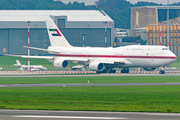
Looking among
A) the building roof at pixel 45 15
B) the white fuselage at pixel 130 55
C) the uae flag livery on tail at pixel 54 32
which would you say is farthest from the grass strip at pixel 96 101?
the building roof at pixel 45 15

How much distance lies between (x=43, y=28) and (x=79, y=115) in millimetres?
111721

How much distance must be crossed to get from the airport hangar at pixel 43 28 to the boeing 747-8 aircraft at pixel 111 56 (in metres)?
51.4

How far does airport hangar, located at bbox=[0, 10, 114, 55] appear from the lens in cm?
13325

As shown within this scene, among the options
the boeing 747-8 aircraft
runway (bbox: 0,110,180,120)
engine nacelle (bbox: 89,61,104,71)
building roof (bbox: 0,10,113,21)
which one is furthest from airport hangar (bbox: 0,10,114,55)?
runway (bbox: 0,110,180,120)

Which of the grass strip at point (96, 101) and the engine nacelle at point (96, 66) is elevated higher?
the engine nacelle at point (96, 66)

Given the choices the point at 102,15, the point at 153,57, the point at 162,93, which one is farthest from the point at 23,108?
the point at 102,15

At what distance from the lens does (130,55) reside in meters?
73.8

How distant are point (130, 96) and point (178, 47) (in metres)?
109

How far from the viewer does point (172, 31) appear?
470 ft

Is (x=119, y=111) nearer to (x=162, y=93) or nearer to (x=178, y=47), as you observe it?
(x=162, y=93)

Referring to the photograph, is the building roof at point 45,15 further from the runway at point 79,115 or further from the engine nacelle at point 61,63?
the runway at point 79,115

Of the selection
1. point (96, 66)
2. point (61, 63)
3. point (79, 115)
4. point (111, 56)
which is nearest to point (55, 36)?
point (61, 63)

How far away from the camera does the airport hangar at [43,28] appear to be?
133250mm

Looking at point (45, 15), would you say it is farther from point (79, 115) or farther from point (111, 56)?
point (79, 115)
